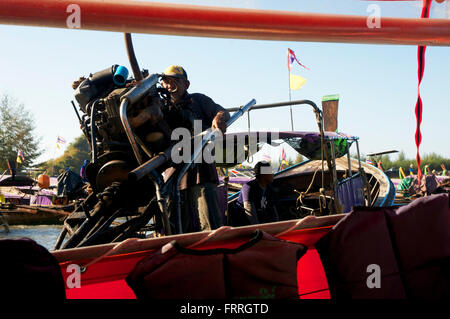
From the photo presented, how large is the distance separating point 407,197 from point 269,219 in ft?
46.1

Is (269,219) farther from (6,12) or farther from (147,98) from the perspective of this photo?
(6,12)

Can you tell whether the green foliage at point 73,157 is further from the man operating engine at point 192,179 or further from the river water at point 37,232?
the man operating engine at point 192,179

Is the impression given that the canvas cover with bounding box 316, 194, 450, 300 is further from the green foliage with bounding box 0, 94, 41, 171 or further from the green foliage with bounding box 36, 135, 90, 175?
the green foliage with bounding box 36, 135, 90, 175

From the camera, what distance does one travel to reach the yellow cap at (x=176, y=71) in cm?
303

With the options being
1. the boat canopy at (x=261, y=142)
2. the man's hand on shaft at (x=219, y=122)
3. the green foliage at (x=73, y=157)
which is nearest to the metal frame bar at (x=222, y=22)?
the man's hand on shaft at (x=219, y=122)

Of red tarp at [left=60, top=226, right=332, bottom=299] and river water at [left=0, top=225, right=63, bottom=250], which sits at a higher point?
red tarp at [left=60, top=226, right=332, bottom=299]

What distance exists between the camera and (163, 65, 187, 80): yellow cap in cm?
303

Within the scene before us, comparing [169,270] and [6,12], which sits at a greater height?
[6,12]

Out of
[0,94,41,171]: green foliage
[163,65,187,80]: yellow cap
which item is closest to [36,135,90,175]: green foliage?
[0,94,41,171]: green foliage

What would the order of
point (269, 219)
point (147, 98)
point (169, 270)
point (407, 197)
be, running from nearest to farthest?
point (169, 270) < point (147, 98) < point (269, 219) < point (407, 197)

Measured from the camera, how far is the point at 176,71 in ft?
10.0

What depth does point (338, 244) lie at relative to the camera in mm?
1222

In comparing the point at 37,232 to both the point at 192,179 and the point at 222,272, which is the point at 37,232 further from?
the point at 222,272

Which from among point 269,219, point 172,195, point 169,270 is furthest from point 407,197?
point 169,270
